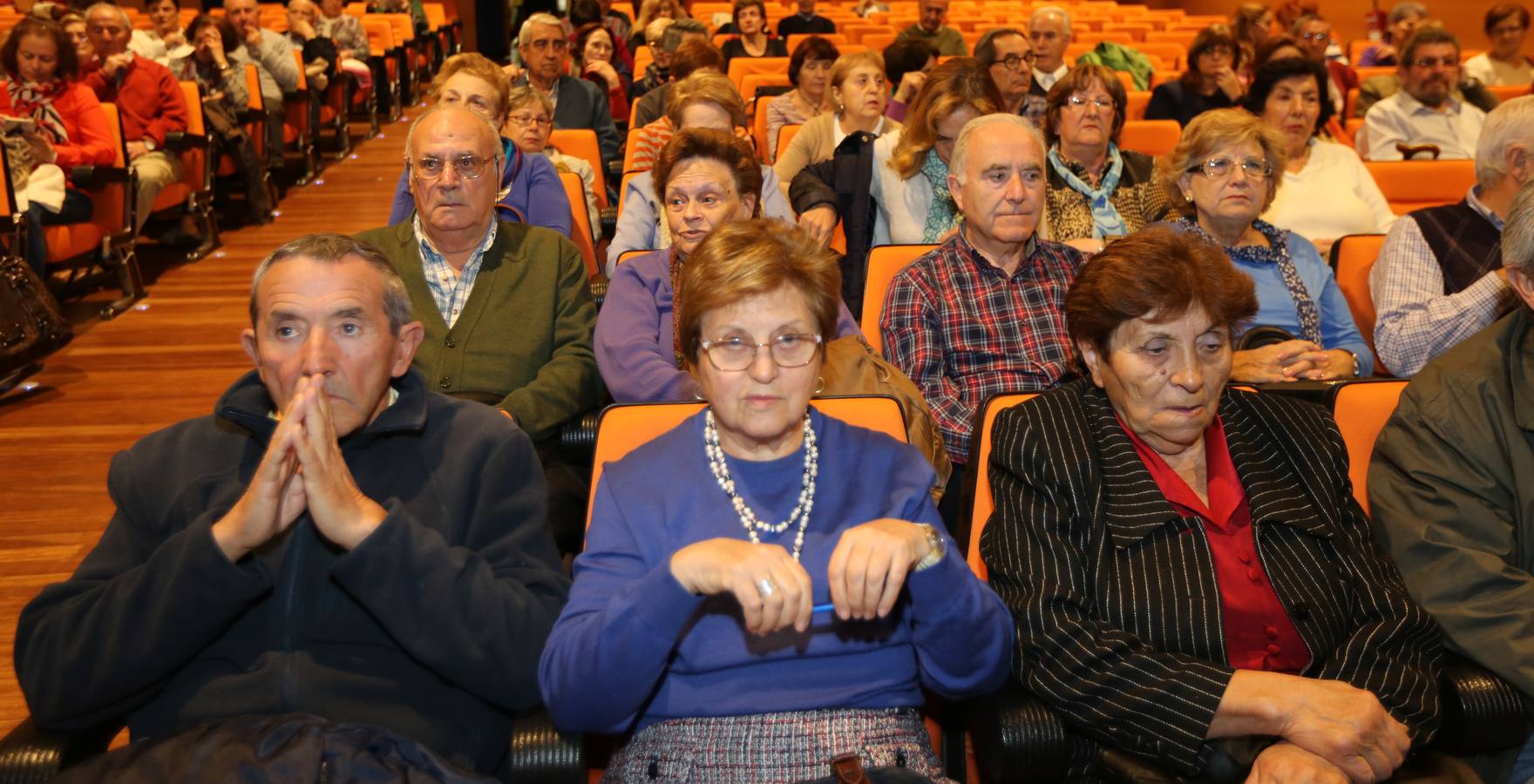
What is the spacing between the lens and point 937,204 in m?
3.46

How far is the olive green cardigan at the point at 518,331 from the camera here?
253cm

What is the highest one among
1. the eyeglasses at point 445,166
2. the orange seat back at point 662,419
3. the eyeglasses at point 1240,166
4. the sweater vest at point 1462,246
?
the eyeglasses at point 1240,166

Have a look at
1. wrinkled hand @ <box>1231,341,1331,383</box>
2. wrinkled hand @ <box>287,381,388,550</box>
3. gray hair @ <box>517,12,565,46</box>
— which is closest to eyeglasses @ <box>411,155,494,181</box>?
wrinkled hand @ <box>287,381,388,550</box>

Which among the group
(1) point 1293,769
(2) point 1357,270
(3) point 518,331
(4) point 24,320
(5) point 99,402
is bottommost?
(5) point 99,402

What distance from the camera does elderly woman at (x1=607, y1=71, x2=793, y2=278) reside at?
349 centimetres

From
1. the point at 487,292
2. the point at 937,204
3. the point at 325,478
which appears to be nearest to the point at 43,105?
the point at 487,292

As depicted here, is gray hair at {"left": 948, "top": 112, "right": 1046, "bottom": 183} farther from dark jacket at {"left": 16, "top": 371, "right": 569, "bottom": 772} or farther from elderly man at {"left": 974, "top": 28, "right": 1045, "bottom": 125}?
elderly man at {"left": 974, "top": 28, "right": 1045, "bottom": 125}

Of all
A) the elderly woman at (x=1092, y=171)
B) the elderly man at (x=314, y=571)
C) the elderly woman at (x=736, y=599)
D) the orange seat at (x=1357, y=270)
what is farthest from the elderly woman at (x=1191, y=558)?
the elderly woman at (x=1092, y=171)

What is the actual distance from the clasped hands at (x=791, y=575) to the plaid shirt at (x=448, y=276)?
4.90 ft

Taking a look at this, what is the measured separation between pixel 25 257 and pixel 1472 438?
4.70 metres

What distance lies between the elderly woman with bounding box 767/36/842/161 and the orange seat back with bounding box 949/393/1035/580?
3707 mm

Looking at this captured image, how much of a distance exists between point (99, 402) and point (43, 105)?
1629mm

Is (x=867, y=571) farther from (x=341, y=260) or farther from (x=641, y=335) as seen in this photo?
(x=641, y=335)

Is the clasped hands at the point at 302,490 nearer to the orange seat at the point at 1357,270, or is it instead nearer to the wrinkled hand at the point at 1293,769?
the wrinkled hand at the point at 1293,769
